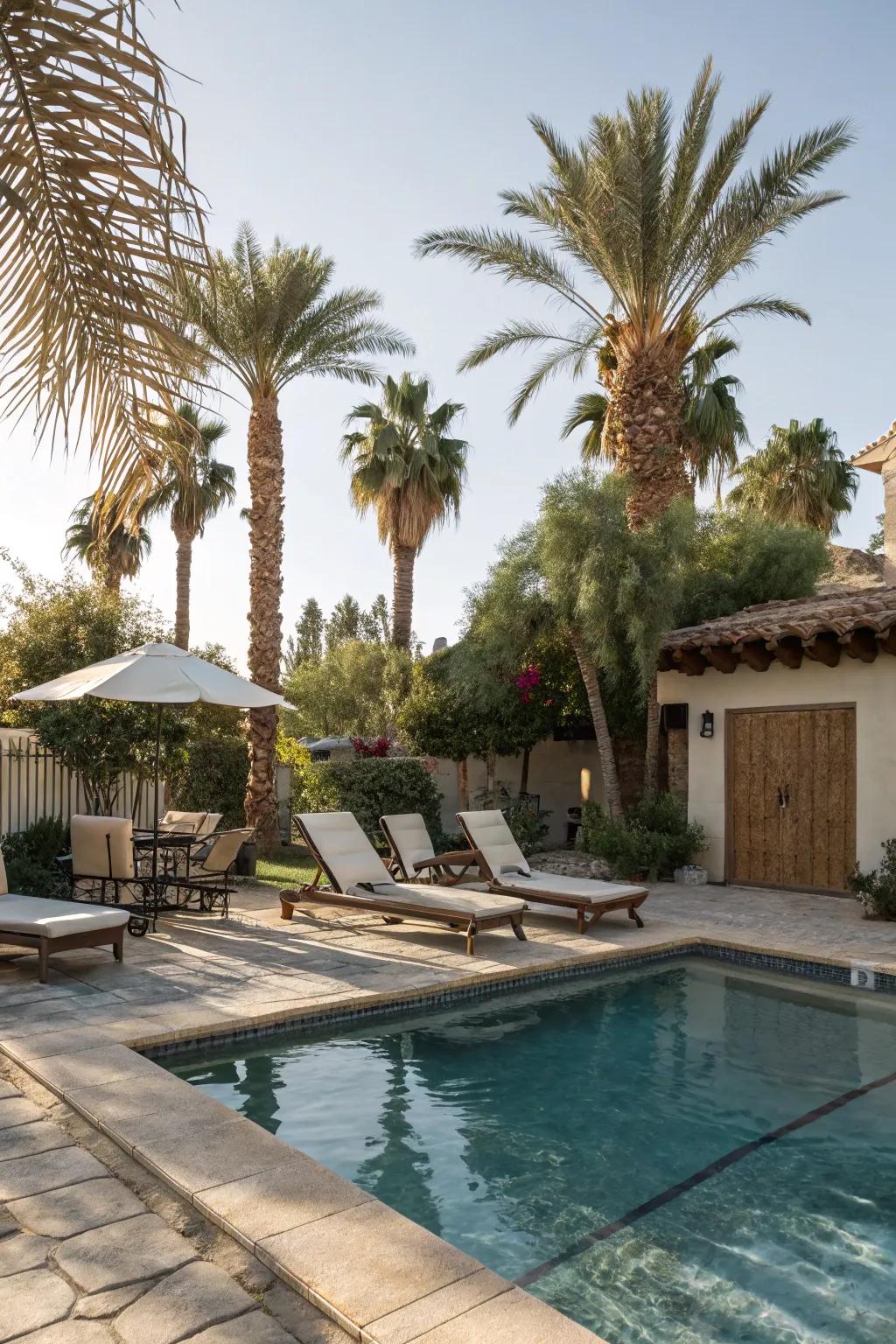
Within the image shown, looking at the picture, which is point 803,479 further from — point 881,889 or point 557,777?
point 881,889

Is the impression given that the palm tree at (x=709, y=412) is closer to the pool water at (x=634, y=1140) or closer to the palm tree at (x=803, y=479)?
the palm tree at (x=803, y=479)

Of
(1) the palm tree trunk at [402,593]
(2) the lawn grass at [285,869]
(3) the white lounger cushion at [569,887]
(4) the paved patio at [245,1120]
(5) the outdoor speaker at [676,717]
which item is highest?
(1) the palm tree trunk at [402,593]

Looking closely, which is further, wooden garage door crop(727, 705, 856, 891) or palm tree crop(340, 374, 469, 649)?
palm tree crop(340, 374, 469, 649)

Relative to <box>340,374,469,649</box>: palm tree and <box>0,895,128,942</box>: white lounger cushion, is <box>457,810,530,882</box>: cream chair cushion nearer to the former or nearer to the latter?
<box>0,895,128,942</box>: white lounger cushion

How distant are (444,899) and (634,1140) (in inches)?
159

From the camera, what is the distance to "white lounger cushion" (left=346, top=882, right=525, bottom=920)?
8703mm

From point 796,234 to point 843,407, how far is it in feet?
22.1

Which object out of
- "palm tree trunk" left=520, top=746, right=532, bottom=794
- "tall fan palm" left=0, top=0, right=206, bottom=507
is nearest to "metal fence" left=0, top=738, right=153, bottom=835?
"palm tree trunk" left=520, top=746, right=532, bottom=794

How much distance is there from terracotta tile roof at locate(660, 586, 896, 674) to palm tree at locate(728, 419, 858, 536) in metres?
12.1

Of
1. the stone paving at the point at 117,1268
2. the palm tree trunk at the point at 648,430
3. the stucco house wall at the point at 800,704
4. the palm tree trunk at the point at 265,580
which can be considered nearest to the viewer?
the stone paving at the point at 117,1268

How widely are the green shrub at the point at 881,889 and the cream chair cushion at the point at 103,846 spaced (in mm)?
7889

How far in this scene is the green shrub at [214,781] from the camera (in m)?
17.2

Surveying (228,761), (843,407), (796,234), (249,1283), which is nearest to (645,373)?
(796,234)

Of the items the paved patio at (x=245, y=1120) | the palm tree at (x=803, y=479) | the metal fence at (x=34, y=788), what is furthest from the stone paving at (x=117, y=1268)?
the palm tree at (x=803, y=479)
